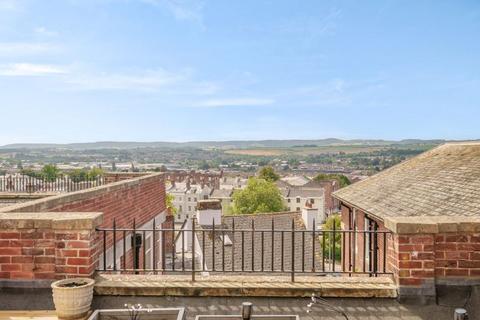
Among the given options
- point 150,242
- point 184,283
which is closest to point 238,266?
point 150,242

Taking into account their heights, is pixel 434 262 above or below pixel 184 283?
above

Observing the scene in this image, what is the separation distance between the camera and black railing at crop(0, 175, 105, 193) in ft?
45.4

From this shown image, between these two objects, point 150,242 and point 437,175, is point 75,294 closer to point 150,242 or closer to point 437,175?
point 150,242

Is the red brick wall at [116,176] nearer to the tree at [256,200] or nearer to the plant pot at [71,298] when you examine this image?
the plant pot at [71,298]

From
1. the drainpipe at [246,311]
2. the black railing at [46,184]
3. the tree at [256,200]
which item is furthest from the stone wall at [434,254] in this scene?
the tree at [256,200]

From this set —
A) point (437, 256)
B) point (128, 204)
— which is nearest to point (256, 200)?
point (128, 204)

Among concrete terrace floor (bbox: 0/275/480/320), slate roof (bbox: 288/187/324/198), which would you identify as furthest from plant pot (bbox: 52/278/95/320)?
slate roof (bbox: 288/187/324/198)

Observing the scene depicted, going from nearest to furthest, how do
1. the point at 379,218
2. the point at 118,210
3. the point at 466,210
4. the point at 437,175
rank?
the point at 118,210, the point at 466,210, the point at 379,218, the point at 437,175

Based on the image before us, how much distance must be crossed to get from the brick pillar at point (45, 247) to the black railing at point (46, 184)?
9.03 m

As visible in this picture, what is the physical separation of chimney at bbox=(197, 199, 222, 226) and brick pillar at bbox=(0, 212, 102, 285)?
1310 centimetres

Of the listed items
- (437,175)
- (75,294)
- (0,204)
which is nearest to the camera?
(75,294)

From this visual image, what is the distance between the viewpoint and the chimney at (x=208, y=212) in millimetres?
18047

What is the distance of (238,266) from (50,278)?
36.6 ft

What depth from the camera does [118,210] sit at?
29.1ft
